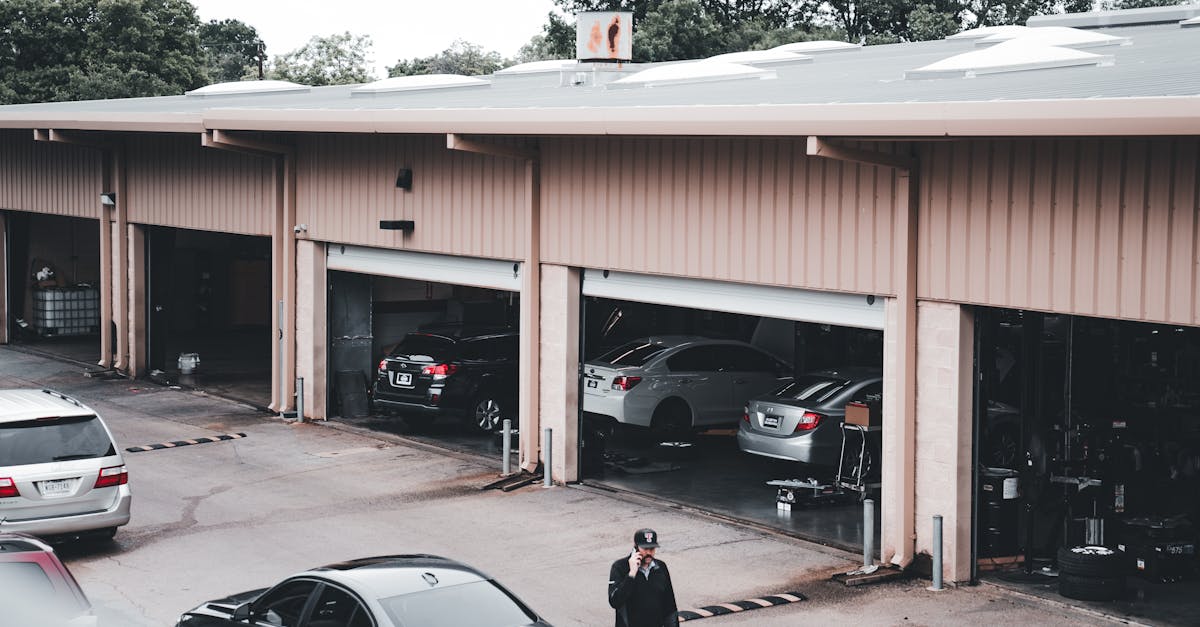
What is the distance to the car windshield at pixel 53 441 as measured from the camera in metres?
13.3

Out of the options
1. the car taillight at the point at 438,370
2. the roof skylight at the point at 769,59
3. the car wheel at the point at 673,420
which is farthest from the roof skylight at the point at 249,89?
the car wheel at the point at 673,420

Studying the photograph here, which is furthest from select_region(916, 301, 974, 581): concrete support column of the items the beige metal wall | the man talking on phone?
the man talking on phone

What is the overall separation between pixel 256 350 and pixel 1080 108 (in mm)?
23841

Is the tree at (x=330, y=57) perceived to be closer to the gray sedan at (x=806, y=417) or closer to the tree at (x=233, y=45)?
the tree at (x=233, y=45)

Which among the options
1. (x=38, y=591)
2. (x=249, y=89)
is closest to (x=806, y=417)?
(x=38, y=591)

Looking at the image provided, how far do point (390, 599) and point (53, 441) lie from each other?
254 inches

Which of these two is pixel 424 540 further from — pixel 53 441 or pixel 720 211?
pixel 720 211

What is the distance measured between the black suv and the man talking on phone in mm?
11357

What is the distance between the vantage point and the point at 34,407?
45.3 ft

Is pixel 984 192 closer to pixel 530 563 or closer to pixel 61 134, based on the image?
pixel 530 563

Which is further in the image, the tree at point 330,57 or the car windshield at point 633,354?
the tree at point 330,57

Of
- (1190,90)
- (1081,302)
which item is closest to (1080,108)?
(1190,90)

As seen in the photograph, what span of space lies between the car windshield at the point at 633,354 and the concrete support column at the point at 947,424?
281 inches

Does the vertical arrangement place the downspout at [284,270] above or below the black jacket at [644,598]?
above
